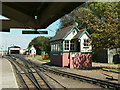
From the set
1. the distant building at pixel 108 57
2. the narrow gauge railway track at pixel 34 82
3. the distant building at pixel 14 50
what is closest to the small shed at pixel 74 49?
the distant building at pixel 108 57

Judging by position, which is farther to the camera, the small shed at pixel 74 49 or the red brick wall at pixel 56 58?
the red brick wall at pixel 56 58

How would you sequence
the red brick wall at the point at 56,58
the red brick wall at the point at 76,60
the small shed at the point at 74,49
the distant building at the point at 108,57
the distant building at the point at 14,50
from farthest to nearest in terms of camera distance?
the distant building at the point at 14,50 < the distant building at the point at 108,57 < the red brick wall at the point at 56,58 < the small shed at the point at 74,49 < the red brick wall at the point at 76,60

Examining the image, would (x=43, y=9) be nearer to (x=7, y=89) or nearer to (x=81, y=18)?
(x=7, y=89)

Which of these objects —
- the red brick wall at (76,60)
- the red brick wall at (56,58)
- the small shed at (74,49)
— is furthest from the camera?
the red brick wall at (56,58)

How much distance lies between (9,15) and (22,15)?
0.73 ft

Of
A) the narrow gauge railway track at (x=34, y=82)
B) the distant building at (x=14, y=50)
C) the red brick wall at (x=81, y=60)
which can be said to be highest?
the distant building at (x=14, y=50)

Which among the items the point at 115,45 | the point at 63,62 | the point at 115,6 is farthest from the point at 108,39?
the point at 115,6

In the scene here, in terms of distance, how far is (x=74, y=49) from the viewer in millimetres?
23938

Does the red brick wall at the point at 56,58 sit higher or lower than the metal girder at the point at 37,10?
lower

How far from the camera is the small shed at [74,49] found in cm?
2175

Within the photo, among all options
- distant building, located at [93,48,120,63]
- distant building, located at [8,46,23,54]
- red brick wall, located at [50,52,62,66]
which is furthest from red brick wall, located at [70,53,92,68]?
distant building, located at [8,46,23,54]

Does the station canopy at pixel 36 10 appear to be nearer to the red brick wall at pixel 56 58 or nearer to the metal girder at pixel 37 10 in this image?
the metal girder at pixel 37 10

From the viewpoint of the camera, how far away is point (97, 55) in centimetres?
3266

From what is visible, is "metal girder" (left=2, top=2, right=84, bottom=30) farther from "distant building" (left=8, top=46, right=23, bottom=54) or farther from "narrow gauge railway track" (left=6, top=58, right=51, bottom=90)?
"distant building" (left=8, top=46, right=23, bottom=54)
